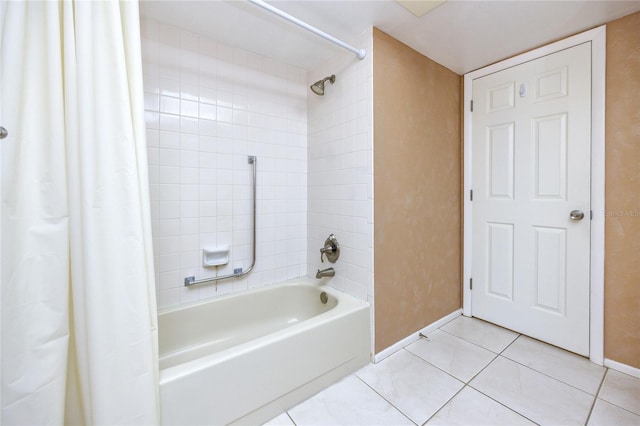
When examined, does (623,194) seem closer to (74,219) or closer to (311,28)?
(311,28)

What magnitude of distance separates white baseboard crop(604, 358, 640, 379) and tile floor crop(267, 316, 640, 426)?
1.3 inches

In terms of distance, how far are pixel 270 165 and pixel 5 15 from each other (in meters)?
1.39

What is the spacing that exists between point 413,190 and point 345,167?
53 centimetres

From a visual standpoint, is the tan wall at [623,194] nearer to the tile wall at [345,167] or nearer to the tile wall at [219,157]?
the tile wall at [345,167]

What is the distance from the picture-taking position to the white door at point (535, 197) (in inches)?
68.6

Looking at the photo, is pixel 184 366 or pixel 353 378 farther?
pixel 353 378

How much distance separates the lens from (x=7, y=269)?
0.83 meters

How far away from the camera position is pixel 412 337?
1.97 metres

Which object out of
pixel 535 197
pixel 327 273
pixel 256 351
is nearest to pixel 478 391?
pixel 327 273

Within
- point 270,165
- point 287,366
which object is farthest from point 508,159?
point 287,366

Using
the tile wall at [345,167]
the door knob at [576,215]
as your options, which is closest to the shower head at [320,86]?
the tile wall at [345,167]

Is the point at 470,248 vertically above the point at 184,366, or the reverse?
the point at 470,248

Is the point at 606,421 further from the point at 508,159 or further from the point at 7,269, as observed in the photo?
the point at 7,269

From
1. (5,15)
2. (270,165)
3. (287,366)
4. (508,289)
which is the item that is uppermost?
(5,15)
